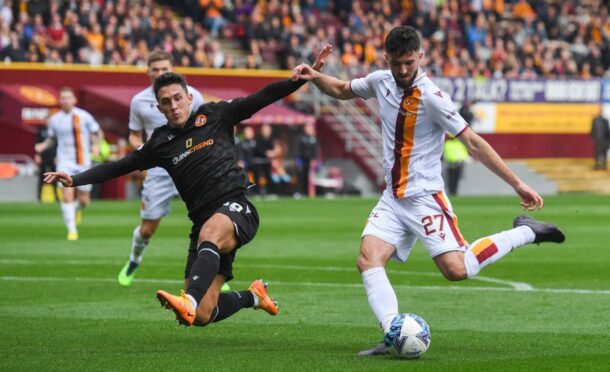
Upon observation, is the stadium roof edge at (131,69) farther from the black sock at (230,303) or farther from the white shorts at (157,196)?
the black sock at (230,303)

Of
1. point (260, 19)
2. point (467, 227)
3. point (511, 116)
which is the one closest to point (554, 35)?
point (511, 116)

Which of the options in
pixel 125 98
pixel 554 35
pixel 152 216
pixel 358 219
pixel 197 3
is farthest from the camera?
pixel 554 35

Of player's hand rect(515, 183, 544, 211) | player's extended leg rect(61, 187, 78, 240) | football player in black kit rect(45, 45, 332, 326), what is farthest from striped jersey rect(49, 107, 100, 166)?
player's hand rect(515, 183, 544, 211)

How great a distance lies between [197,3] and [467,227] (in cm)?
1950

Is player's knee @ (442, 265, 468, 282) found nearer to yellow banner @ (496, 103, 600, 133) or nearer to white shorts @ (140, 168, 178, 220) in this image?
Result: white shorts @ (140, 168, 178, 220)

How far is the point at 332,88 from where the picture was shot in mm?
9453

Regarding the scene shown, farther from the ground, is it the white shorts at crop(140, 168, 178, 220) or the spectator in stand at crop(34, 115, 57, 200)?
the white shorts at crop(140, 168, 178, 220)

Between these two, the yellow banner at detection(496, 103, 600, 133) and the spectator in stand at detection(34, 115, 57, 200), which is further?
the yellow banner at detection(496, 103, 600, 133)

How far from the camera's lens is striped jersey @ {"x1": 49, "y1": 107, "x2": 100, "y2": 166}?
20953mm

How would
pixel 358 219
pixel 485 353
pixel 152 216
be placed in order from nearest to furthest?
pixel 485 353
pixel 152 216
pixel 358 219

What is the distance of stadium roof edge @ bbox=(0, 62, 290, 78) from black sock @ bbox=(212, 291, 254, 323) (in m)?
26.1

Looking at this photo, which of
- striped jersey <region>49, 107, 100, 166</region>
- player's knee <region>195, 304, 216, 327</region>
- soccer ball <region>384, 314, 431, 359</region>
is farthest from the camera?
striped jersey <region>49, 107, 100, 166</region>

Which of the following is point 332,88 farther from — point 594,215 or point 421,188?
point 594,215

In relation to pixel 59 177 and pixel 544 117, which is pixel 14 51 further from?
pixel 59 177
